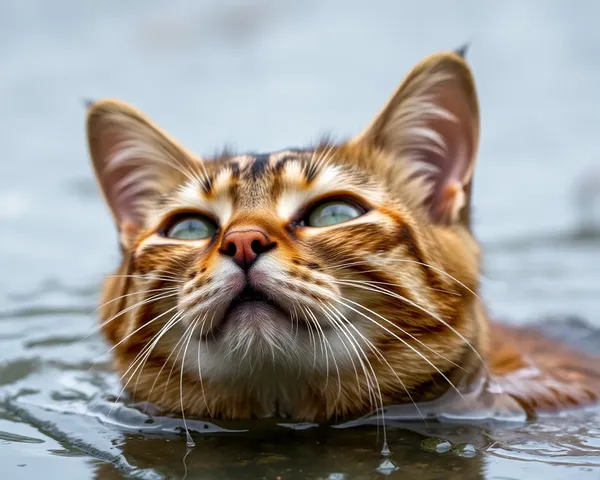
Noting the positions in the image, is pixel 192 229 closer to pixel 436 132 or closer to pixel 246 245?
pixel 246 245

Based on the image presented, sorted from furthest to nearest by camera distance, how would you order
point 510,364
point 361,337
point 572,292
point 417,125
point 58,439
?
point 572,292 < point 510,364 < point 417,125 < point 58,439 < point 361,337

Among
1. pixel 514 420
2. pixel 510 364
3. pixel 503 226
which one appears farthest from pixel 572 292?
pixel 514 420

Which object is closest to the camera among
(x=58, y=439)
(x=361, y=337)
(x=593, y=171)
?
(x=361, y=337)

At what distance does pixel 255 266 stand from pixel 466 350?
3.47 ft

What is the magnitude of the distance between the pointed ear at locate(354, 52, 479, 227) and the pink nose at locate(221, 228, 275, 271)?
1037 mm

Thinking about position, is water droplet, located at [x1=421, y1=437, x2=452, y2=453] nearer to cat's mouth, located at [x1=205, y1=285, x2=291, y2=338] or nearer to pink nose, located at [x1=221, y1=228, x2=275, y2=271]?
cat's mouth, located at [x1=205, y1=285, x2=291, y2=338]

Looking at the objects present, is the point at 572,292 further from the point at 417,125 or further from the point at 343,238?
the point at 343,238

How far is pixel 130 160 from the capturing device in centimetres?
452

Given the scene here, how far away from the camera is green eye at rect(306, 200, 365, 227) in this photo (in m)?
3.77

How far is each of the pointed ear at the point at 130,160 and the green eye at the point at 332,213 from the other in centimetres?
71

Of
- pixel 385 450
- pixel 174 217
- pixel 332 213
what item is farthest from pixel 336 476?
pixel 174 217

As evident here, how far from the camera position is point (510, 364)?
4582 mm

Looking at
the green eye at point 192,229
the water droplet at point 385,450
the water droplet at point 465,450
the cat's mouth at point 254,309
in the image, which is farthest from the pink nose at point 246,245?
the water droplet at point 465,450

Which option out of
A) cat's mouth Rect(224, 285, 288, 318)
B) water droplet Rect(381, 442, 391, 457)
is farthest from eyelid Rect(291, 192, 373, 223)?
water droplet Rect(381, 442, 391, 457)
